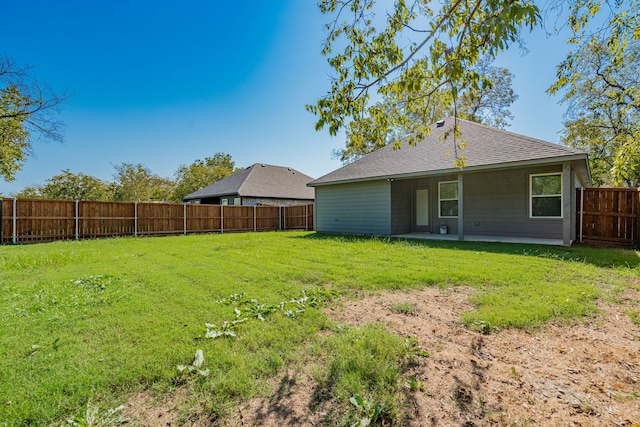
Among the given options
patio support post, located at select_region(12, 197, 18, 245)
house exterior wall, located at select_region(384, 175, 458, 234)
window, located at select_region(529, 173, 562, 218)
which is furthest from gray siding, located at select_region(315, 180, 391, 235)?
patio support post, located at select_region(12, 197, 18, 245)

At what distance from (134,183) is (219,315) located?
32.8m

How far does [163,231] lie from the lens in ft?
48.4

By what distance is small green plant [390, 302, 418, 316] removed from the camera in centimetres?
338

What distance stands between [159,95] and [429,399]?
16482 millimetres

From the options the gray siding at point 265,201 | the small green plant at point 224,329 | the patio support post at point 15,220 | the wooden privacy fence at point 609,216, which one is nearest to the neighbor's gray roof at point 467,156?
the wooden privacy fence at point 609,216

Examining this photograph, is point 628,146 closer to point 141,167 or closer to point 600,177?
point 600,177

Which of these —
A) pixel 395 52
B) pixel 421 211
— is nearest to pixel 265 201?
pixel 421 211

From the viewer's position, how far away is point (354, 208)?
1316 cm

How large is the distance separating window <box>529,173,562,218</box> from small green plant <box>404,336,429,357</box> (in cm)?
925

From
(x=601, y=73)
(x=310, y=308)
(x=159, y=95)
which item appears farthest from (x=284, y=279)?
(x=601, y=73)

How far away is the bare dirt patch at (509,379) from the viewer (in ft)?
5.75

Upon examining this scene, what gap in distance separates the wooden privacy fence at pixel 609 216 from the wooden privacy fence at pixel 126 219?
1284 cm

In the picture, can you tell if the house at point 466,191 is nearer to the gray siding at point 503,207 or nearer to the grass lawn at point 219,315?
the gray siding at point 503,207

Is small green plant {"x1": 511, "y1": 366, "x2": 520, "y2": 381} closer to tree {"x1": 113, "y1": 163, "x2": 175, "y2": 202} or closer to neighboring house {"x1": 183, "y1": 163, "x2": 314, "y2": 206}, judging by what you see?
neighboring house {"x1": 183, "y1": 163, "x2": 314, "y2": 206}
